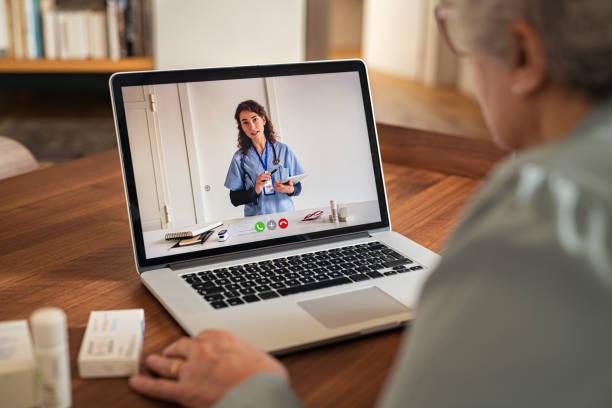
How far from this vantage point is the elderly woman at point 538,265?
1.45 ft

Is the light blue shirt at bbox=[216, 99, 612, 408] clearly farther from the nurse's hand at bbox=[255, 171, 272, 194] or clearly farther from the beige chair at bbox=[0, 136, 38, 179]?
the beige chair at bbox=[0, 136, 38, 179]

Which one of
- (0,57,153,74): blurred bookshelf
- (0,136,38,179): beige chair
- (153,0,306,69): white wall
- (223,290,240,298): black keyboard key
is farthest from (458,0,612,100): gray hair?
(0,57,153,74): blurred bookshelf

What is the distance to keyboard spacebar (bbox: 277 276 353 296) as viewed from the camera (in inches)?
34.9

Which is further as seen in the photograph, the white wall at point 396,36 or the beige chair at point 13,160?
the white wall at point 396,36

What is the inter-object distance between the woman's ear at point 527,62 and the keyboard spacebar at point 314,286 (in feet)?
1.38

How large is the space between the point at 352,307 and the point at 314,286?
70 millimetres

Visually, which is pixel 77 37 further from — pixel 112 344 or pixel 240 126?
pixel 112 344

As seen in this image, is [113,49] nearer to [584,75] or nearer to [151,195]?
[151,195]

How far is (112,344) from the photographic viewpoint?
750 mm

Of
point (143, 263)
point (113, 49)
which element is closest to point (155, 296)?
point (143, 263)

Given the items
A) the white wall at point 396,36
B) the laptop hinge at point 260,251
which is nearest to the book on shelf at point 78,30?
the laptop hinge at point 260,251

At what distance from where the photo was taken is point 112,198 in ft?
4.18

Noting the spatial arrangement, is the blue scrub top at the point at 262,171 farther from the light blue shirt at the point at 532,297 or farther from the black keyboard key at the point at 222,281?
the light blue shirt at the point at 532,297

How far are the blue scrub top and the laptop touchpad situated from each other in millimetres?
207
